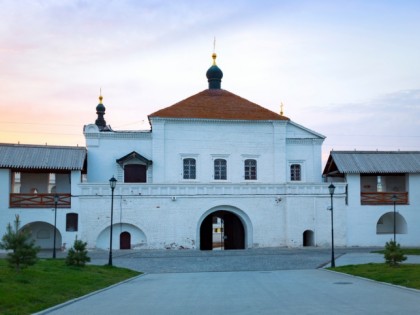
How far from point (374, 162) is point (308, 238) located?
7.28m

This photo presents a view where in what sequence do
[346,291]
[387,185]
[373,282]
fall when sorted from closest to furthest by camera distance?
[346,291] → [373,282] → [387,185]

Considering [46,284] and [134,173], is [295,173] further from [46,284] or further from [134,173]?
[46,284]

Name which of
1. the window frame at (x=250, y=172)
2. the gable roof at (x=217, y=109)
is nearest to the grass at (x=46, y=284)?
the window frame at (x=250, y=172)

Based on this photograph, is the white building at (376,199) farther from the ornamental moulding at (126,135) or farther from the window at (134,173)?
the window at (134,173)

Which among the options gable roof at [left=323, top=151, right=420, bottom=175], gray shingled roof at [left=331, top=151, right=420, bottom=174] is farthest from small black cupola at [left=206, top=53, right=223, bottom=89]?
gray shingled roof at [left=331, top=151, right=420, bottom=174]

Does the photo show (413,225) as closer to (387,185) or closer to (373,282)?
(387,185)

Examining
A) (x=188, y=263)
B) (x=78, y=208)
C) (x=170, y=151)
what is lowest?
(x=188, y=263)

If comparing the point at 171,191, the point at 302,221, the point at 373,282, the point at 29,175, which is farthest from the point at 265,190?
the point at 373,282

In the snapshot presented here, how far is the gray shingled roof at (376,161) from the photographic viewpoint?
3922 centimetres

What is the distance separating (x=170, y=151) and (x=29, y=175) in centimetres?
1013

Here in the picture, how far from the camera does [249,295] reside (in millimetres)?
15602

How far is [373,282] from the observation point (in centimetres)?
1856

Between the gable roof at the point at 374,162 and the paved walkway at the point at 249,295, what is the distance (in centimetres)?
1634

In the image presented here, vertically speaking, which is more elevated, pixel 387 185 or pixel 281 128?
pixel 281 128
